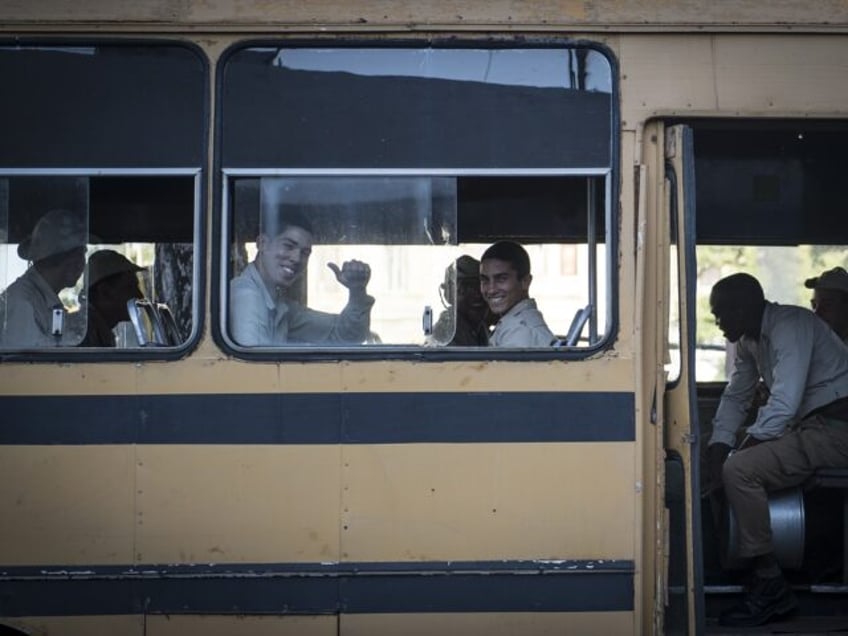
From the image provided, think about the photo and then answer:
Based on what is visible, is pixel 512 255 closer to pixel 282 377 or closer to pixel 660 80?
pixel 660 80

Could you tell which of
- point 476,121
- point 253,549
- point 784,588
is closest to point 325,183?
point 476,121

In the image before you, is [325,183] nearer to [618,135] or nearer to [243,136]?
[243,136]

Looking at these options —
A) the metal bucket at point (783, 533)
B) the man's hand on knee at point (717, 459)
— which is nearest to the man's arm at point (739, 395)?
the man's hand on knee at point (717, 459)

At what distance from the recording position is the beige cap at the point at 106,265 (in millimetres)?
4504

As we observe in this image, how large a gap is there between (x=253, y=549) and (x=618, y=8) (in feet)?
7.47

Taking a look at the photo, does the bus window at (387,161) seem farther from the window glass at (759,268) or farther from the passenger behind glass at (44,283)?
the window glass at (759,268)

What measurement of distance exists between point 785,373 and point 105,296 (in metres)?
2.87

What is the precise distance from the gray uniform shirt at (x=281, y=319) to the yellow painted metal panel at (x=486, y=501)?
1.35 feet

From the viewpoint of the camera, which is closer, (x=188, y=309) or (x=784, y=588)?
(x=188, y=309)

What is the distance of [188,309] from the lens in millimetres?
4430

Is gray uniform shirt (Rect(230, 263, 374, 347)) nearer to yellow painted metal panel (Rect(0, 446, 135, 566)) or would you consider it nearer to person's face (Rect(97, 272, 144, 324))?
person's face (Rect(97, 272, 144, 324))

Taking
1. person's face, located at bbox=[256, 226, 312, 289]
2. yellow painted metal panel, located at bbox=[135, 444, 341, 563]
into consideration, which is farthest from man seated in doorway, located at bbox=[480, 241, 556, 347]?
yellow painted metal panel, located at bbox=[135, 444, 341, 563]

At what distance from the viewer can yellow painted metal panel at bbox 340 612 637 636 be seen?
4.39 meters

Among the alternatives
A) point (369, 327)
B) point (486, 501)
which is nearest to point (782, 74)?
point (369, 327)
